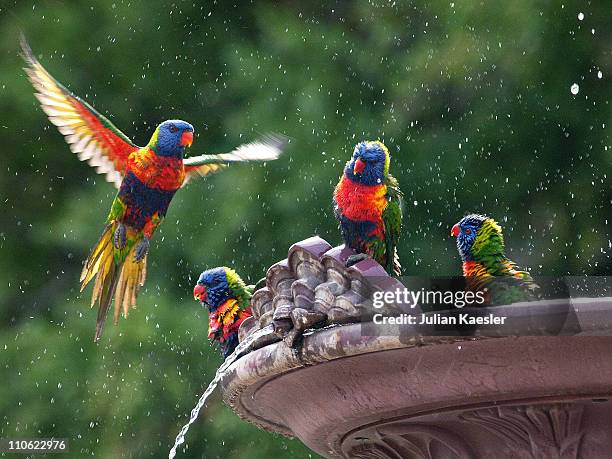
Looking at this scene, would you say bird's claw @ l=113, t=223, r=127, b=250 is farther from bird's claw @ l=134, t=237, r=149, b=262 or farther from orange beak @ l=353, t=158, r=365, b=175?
orange beak @ l=353, t=158, r=365, b=175

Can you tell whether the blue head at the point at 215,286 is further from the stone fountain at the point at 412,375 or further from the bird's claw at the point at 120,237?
the stone fountain at the point at 412,375

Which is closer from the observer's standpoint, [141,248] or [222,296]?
[222,296]

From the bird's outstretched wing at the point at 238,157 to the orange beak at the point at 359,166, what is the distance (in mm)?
640

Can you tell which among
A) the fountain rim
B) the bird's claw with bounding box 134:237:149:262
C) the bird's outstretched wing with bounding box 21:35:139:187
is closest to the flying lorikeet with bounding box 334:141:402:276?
the fountain rim

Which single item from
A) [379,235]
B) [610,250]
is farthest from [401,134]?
[379,235]

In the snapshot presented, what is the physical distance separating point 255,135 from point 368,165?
8.92 feet

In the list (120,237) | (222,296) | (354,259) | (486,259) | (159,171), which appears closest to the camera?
(354,259)

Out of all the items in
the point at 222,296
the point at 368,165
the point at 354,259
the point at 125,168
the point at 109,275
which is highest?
the point at 125,168

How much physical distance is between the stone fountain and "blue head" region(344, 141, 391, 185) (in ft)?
1.50

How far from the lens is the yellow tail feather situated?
377cm

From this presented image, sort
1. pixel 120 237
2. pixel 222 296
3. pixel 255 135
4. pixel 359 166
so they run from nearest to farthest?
pixel 359 166 → pixel 222 296 → pixel 120 237 → pixel 255 135

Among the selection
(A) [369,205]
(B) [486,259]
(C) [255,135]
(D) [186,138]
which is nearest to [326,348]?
(B) [486,259]

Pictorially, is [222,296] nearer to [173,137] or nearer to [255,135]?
[173,137]

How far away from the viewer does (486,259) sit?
2654 millimetres
